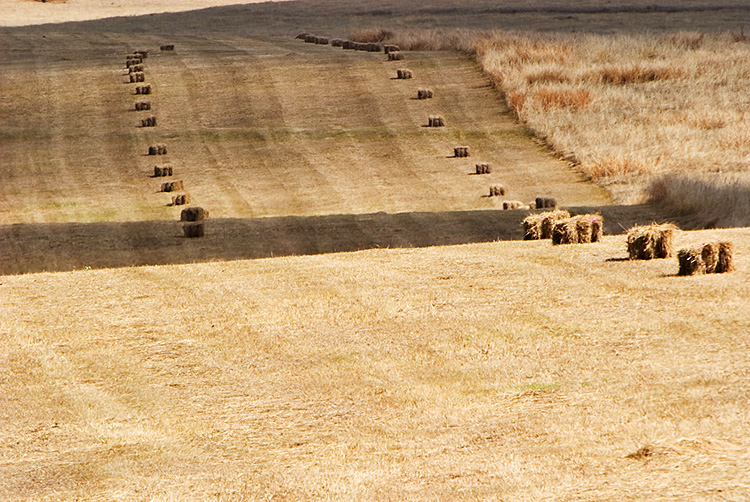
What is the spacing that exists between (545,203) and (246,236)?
8.27 metres

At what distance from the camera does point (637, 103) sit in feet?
155

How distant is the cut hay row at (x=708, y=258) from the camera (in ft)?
56.4

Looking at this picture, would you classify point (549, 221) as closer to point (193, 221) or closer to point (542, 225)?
point (542, 225)

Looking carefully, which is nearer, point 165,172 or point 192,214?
point 192,214

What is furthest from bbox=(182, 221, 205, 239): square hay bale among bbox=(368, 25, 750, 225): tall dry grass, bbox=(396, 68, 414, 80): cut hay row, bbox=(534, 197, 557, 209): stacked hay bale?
bbox=(396, 68, 414, 80): cut hay row

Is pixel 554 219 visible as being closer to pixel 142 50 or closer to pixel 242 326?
pixel 242 326

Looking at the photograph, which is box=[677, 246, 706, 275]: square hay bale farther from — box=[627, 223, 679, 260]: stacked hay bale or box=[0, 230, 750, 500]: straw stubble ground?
box=[627, 223, 679, 260]: stacked hay bale

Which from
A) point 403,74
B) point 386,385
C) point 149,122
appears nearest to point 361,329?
point 386,385

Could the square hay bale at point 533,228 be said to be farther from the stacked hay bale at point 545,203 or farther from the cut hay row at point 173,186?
the cut hay row at point 173,186

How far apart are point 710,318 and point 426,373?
372 cm

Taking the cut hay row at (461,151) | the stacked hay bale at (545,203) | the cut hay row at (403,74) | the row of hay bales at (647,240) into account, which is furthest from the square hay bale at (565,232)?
the cut hay row at (403,74)

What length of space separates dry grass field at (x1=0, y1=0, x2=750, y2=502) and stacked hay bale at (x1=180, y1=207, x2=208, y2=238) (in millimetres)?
456

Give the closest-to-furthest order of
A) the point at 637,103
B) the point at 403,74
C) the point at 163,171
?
the point at 163,171
the point at 637,103
the point at 403,74

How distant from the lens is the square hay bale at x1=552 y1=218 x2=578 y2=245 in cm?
2142
